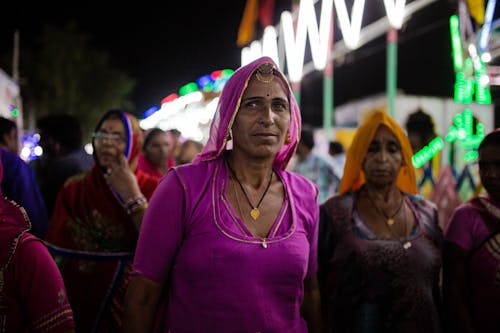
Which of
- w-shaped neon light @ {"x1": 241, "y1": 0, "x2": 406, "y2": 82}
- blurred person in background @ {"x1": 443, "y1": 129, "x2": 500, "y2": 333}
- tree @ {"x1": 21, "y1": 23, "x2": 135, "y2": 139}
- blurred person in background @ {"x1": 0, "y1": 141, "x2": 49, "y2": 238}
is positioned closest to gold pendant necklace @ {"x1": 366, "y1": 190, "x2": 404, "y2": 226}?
blurred person in background @ {"x1": 443, "y1": 129, "x2": 500, "y2": 333}

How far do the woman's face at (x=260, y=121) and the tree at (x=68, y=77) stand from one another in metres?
32.1

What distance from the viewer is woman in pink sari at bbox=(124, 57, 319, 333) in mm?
1578

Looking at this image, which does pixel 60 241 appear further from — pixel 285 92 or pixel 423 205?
pixel 423 205

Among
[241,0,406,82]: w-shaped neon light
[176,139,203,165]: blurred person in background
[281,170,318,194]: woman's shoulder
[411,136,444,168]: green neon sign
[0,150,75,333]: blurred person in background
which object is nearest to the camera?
[0,150,75,333]: blurred person in background

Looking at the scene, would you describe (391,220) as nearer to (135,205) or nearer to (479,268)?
(479,268)

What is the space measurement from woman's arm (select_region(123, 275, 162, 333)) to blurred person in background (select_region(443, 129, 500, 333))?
1.42 meters

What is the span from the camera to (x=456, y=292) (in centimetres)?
212

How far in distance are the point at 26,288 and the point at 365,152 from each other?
1749mm

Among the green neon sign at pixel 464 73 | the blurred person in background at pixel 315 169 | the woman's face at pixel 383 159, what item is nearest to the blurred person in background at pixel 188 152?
the blurred person in background at pixel 315 169

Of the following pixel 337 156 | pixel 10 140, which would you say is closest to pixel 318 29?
pixel 337 156

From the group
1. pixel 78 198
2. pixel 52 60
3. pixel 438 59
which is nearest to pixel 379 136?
pixel 78 198

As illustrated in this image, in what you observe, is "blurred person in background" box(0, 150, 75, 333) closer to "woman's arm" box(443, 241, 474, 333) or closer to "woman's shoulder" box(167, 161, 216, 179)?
"woman's shoulder" box(167, 161, 216, 179)

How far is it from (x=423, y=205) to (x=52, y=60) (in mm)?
34040

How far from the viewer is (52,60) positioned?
105 ft
